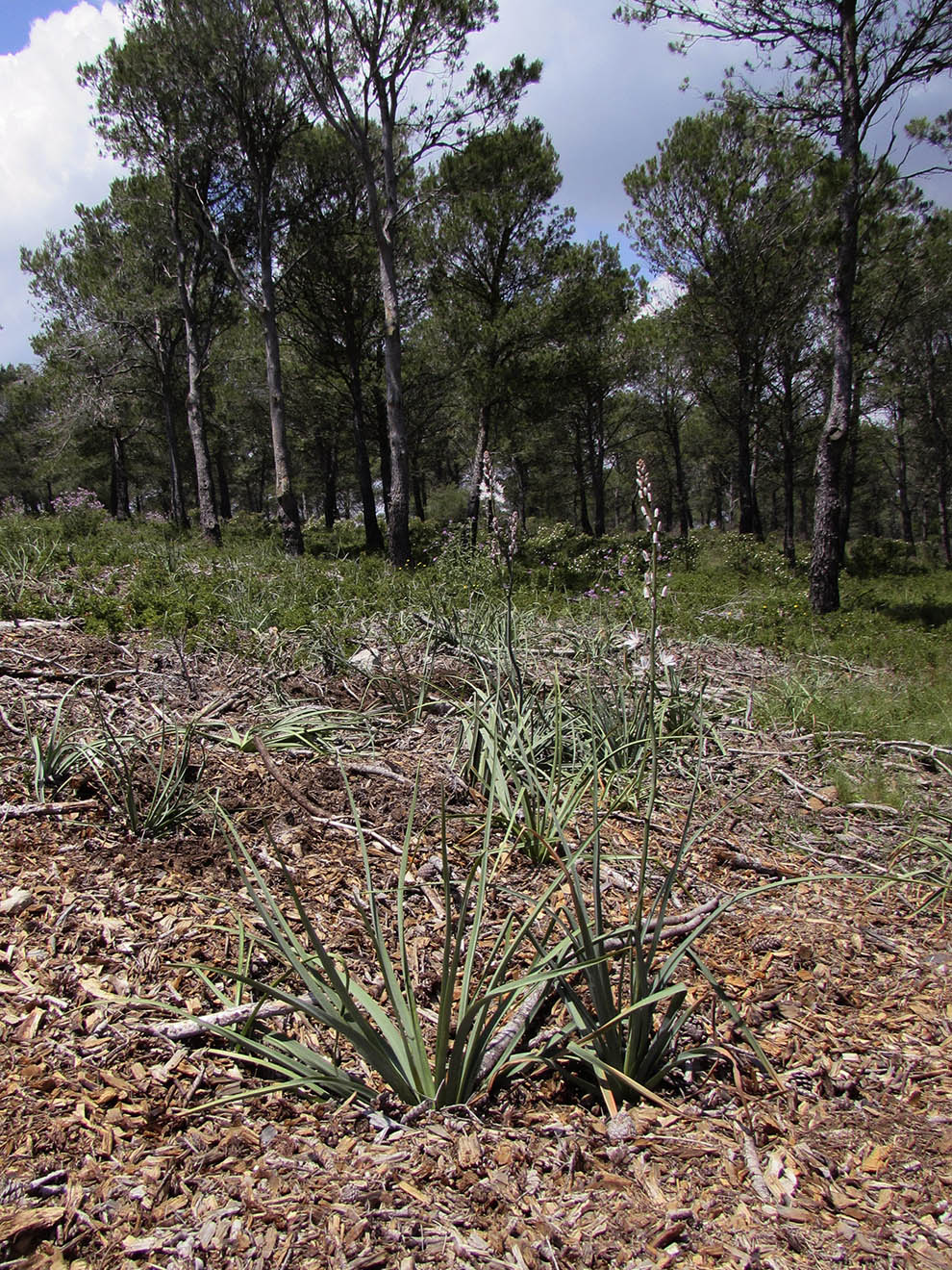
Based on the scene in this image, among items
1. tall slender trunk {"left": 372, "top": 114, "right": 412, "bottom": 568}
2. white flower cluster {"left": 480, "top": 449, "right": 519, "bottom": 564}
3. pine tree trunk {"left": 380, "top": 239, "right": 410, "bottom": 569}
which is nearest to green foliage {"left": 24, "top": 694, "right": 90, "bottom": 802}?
white flower cluster {"left": 480, "top": 449, "right": 519, "bottom": 564}

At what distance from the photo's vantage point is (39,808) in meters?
2.73

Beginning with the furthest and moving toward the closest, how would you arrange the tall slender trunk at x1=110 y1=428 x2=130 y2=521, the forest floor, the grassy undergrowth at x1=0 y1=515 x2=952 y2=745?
the tall slender trunk at x1=110 y1=428 x2=130 y2=521 → the grassy undergrowth at x1=0 y1=515 x2=952 y2=745 → the forest floor

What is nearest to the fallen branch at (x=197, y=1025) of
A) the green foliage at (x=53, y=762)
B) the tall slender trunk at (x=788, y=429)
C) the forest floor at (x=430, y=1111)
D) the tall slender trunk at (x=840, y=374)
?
the forest floor at (x=430, y=1111)

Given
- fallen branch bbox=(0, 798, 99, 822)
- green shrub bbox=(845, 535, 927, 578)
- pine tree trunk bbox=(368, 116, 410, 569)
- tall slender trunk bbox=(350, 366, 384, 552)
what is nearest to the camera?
fallen branch bbox=(0, 798, 99, 822)

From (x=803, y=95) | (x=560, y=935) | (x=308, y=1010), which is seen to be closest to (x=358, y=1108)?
(x=308, y=1010)

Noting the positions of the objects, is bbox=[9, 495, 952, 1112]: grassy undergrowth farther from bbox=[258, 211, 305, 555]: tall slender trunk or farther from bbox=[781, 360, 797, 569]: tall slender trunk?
bbox=[781, 360, 797, 569]: tall slender trunk

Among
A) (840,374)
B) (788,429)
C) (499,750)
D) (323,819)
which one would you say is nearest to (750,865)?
(499,750)

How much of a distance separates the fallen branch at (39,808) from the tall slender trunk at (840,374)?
9.73 metres

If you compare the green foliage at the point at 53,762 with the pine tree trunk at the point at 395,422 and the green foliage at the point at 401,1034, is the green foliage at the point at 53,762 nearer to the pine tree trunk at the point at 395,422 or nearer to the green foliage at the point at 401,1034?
the green foliage at the point at 401,1034

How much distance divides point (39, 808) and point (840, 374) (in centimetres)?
1104

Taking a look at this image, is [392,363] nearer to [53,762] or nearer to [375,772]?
[375,772]

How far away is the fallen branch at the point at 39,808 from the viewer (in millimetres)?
2678

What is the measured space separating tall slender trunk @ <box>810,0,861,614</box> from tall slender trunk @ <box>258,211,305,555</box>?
9274 mm

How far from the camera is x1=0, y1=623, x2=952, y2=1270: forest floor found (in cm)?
125
